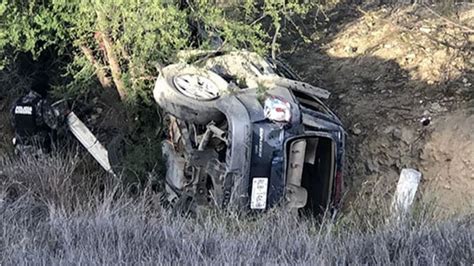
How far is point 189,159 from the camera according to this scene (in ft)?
21.3

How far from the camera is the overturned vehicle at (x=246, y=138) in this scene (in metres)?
6.00

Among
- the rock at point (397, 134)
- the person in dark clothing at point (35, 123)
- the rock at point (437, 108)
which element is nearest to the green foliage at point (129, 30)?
the person in dark clothing at point (35, 123)

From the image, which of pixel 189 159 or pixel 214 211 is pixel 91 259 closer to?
pixel 214 211

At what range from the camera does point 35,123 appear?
8383 mm

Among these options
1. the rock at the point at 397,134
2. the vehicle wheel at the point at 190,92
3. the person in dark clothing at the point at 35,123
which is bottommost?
the person in dark clothing at the point at 35,123

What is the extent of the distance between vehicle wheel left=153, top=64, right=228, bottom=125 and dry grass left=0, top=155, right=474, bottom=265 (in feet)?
4.54

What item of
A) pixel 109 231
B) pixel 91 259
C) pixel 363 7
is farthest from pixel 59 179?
pixel 363 7

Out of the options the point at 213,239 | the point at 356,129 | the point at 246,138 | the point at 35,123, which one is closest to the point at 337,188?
the point at 246,138

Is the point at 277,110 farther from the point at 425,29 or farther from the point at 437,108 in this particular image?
the point at 425,29

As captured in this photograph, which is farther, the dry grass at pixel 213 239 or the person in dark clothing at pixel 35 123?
the person in dark clothing at pixel 35 123

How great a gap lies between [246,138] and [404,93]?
2750 millimetres

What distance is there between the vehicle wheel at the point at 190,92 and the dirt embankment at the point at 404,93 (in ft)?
5.83

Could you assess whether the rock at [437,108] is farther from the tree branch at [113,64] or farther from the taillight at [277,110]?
the tree branch at [113,64]

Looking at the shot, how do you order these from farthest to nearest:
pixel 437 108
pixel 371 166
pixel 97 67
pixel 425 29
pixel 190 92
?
pixel 425 29
pixel 97 67
pixel 437 108
pixel 371 166
pixel 190 92
